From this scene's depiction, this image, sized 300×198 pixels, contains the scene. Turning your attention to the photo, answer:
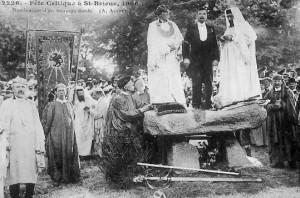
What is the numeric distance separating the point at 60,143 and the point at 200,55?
7.37ft

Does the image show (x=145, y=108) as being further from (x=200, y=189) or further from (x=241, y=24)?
(x=241, y=24)

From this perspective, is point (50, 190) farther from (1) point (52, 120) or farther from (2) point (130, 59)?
(2) point (130, 59)

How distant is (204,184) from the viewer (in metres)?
4.62

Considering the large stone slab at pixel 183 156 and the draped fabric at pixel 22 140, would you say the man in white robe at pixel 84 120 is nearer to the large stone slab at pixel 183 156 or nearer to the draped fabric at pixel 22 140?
the large stone slab at pixel 183 156

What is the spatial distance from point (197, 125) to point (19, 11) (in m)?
2.66

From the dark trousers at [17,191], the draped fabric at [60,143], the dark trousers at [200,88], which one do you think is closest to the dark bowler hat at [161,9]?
the dark trousers at [200,88]

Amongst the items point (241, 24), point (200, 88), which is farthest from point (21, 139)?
point (241, 24)

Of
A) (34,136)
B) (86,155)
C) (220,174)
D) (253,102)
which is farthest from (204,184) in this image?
(86,155)

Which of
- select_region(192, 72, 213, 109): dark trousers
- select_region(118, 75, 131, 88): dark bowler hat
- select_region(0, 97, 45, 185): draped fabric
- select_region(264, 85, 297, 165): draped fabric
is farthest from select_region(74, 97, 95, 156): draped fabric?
select_region(264, 85, 297, 165): draped fabric

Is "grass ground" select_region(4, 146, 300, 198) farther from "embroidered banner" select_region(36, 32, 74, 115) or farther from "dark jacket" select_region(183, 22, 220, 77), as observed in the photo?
"dark jacket" select_region(183, 22, 220, 77)

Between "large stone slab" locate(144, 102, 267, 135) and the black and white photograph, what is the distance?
13 millimetres

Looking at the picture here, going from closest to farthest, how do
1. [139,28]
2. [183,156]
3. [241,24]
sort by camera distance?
1. [183,156]
2. [241,24]
3. [139,28]

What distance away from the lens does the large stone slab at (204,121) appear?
4.76m

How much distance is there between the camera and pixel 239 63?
5285mm
